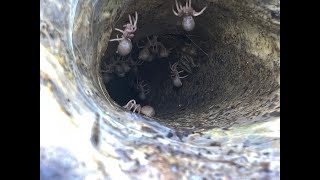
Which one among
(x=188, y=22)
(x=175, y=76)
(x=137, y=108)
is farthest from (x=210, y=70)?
(x=137, y=108)

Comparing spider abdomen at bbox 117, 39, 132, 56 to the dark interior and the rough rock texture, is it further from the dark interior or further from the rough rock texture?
the rough rock texture

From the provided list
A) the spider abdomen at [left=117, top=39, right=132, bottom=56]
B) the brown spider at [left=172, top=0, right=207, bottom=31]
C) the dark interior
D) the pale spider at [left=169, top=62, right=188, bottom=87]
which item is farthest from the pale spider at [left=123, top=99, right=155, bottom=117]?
the brown spider at [left=172, top=0, right=207, bottom=31]

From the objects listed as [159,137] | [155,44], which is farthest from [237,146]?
[155,44]

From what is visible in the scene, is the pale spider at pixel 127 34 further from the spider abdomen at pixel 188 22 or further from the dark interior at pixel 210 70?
the spider abdomen at pixel 188 22

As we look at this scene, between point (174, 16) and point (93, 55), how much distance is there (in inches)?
46.3

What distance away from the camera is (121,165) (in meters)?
1.50

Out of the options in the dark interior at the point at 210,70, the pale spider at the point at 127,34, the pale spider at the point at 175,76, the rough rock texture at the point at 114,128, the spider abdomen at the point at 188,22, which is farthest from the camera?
the pale spider at the point at 175,76

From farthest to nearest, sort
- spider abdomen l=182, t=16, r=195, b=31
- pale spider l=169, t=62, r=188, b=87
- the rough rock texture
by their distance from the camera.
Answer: pale spider l=169, t=62, r=188, b=87, spider abdomen l=182, t=16, r=195, b=31, the rough rock texture

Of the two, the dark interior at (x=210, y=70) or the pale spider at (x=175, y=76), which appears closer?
the dark interior at (x=210, y=70)

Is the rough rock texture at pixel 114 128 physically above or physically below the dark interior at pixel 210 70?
below

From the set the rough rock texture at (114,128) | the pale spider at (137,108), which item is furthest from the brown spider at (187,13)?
the pale spider at (137,108)

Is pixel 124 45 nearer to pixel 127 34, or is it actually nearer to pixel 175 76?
pixel 127 34

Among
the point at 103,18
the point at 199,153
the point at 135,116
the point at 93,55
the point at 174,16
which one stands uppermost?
the point at 174,16

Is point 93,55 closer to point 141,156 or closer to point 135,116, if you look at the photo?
point 135,116
